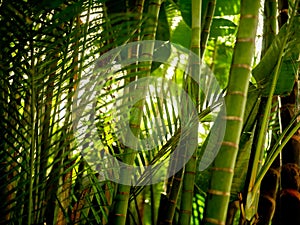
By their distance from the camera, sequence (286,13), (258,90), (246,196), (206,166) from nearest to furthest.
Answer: (246,196), (258,90), (206,166), (286,13)

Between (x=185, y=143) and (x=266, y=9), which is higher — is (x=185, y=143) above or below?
below

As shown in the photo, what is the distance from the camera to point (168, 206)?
1064mm

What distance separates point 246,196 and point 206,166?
0.87ft

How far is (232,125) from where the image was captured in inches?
27.8

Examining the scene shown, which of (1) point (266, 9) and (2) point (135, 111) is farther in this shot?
(1) point (266, 9)

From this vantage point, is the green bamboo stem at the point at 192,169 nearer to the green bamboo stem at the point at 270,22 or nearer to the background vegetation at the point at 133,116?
the background vegetation at the point at 133,116

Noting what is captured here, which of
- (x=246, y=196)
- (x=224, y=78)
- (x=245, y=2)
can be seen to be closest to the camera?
(x=245, y=2)

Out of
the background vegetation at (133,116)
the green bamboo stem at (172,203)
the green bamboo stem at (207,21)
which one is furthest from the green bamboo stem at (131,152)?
the green bamboo stem at (207,21)

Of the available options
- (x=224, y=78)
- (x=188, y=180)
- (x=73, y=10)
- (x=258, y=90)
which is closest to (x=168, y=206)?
(x=188, y=180)

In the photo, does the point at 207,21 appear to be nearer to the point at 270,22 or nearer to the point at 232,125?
the point at 270,22

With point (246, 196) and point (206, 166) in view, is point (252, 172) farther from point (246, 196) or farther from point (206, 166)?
point (206, 166)

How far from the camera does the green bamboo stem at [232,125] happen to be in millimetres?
704

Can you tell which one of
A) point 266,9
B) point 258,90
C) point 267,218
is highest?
point 266,9

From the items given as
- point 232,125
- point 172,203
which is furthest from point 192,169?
point 232,125
